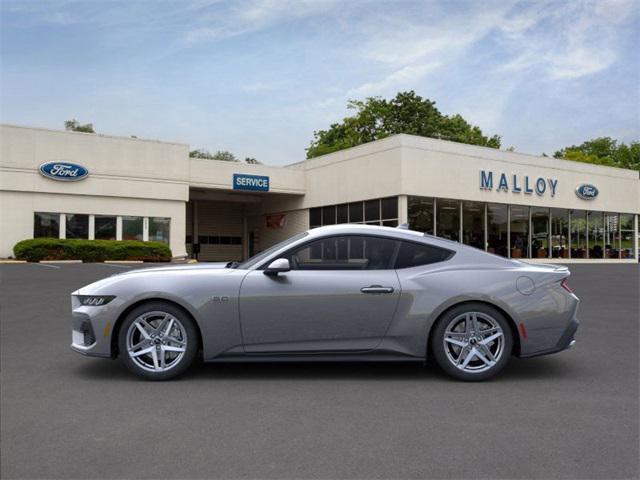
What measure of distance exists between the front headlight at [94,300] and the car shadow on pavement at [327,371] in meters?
0.67

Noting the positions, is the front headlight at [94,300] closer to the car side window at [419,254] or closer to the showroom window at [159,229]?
the car side window at [419,254]

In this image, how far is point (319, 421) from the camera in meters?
4.08

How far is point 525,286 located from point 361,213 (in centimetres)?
2806

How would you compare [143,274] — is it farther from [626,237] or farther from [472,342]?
[626,237]

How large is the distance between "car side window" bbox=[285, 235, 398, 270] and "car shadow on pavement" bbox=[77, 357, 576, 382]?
1008mm

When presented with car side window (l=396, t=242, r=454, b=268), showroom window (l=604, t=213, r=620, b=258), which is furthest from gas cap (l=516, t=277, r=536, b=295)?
showroom window (l=604, t=213, r=620, b=258)

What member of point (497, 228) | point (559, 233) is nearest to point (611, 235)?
point (559, 233)

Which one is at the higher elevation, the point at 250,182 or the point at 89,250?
the point at 250,182

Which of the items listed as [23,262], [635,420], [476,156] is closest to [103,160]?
[23,262]

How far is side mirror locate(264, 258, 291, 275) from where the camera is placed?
521 cm

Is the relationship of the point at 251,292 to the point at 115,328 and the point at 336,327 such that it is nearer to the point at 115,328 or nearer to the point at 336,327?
the point at 336,327

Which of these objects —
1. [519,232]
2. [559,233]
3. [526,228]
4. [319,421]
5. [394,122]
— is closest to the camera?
[319,421]

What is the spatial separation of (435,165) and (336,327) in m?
27.3

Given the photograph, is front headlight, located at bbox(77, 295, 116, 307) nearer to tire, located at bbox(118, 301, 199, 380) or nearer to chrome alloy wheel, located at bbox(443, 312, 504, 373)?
tire, located at bbox(118, 301, 199, 380)
